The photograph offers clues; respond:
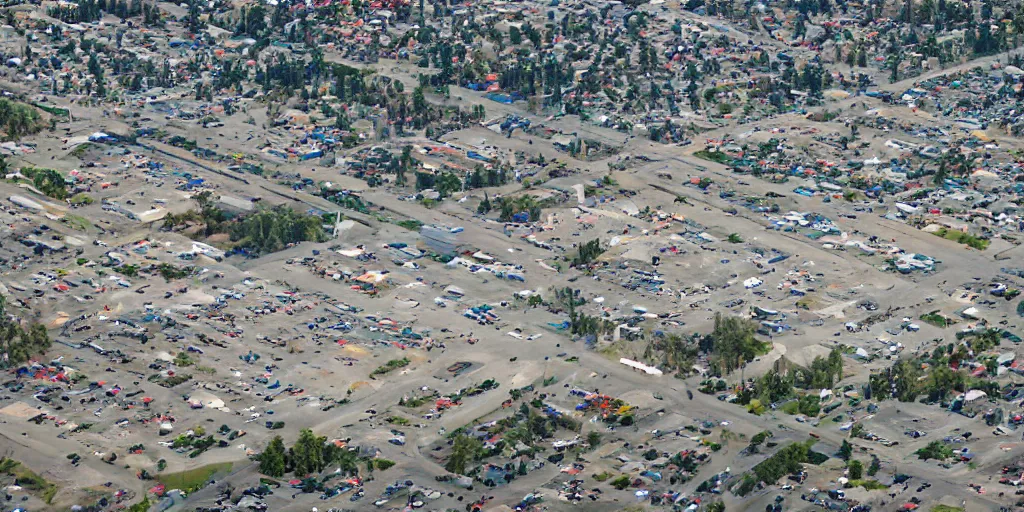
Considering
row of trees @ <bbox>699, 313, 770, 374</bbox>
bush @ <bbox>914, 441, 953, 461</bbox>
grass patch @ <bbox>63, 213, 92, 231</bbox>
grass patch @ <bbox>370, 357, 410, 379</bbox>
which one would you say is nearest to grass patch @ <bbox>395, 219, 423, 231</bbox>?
grass patch @ <bbox>63, 213, 92, 231</bbox>

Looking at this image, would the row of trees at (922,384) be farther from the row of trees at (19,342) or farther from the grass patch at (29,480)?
the row of trees at (19,342)

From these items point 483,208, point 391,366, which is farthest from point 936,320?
point 483,208

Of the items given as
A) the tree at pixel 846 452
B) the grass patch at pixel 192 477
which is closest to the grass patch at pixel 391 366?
the grass patch at pixel 192 477

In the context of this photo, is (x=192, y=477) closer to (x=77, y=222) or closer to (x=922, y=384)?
(x=77, y=222)

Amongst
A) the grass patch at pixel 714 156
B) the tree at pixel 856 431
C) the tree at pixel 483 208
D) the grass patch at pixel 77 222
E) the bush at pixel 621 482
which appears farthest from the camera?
the grass patch at pixel 714 156

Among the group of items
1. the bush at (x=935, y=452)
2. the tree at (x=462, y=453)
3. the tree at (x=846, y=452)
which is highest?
the bush at (x=935, y=452)

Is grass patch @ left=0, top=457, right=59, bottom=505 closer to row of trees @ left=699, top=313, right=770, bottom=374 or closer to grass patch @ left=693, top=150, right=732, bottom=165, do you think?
row of trees @ left=699, top=313, right=770, bottom=374

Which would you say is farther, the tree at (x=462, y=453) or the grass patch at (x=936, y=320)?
the grass patch at (x=936, y=320)
